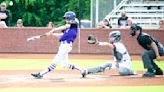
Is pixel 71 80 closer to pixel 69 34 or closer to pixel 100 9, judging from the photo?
pixel 69 34

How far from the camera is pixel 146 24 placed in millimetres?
34375

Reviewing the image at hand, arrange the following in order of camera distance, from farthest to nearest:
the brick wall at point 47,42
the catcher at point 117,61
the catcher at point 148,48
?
1. the brick wall at point 47,42
2. the catcher at point 117,61
3. the catcher at point 148,48

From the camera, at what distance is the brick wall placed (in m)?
27.9

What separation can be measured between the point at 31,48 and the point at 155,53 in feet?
Result: 42.0

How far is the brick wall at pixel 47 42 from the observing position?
2788cm

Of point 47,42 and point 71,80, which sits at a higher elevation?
point 71,80

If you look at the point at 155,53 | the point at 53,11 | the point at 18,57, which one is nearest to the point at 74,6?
the point at 53,11

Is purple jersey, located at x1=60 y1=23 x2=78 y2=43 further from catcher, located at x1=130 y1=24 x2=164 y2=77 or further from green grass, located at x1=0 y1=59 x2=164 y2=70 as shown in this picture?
green grass, located at x1=0 y1=59 x2=164 y2=70

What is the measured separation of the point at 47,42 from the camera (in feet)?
92.2
